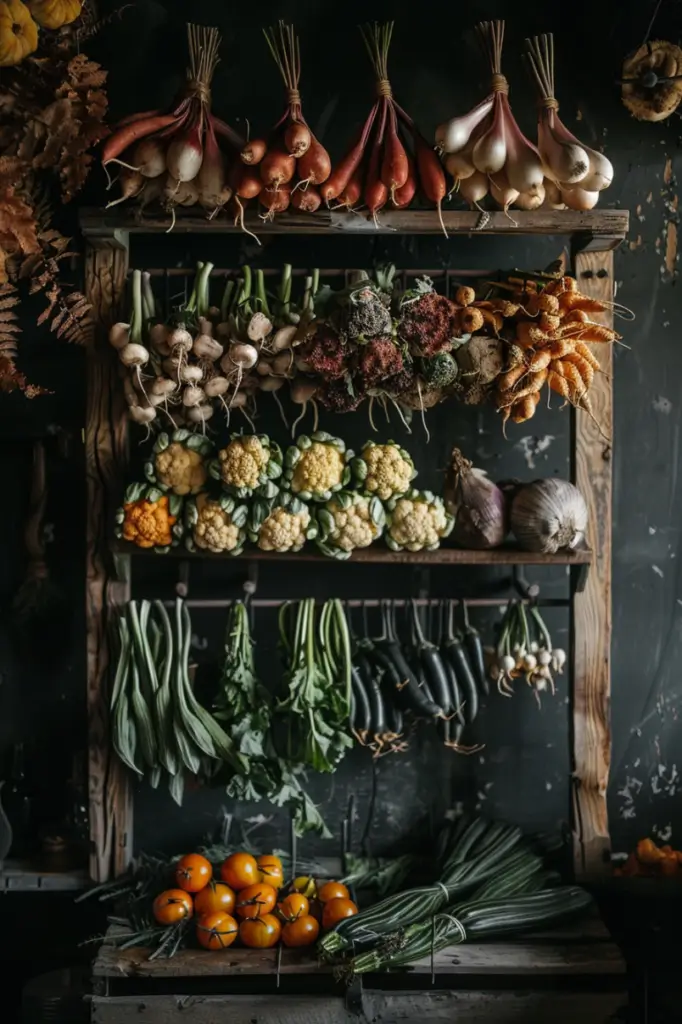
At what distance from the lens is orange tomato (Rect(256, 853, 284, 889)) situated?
292cm

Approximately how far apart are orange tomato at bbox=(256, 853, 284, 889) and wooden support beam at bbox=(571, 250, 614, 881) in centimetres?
97

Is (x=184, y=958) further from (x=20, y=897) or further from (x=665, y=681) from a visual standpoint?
(x=665, y=681)

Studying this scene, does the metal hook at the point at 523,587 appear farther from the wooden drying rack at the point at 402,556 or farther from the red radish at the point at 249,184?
the red radish at the point at 249,184

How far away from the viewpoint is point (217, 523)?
282 cm

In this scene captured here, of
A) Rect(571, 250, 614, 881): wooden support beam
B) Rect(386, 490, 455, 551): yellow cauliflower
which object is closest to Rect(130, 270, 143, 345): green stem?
Rect(386, 490, 455, 551): yellow cauliflower

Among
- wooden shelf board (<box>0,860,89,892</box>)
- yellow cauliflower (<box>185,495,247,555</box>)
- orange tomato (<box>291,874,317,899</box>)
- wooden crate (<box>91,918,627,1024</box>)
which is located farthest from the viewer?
wooden shelf board (<box>0,860,89,892</box>)

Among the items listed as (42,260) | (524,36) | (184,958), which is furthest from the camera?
(524,36)

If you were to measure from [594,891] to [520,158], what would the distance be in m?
2.33

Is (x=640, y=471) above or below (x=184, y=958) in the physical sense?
above

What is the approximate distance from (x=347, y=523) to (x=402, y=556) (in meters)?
0.22

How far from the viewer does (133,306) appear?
286cm

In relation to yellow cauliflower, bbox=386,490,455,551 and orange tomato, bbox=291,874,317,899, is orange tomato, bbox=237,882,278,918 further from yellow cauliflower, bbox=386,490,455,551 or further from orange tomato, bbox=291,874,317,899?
yellow cauliflower, bbox=386,490,455,551

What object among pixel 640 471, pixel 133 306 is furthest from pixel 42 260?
pixel 640 471

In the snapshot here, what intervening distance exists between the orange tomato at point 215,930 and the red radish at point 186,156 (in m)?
2.21
